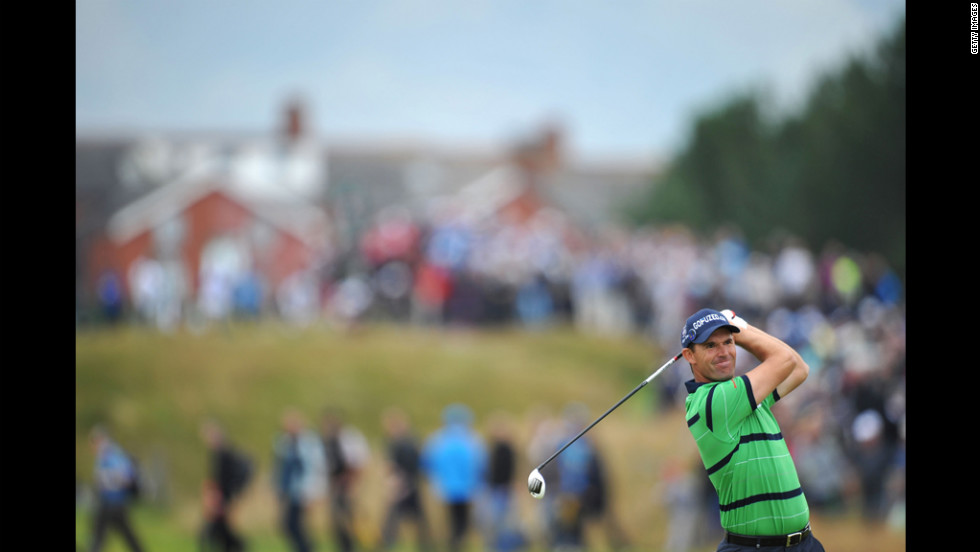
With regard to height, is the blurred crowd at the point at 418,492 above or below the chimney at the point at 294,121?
below

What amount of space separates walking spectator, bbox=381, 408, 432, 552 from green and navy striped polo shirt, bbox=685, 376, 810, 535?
9666 millimetres

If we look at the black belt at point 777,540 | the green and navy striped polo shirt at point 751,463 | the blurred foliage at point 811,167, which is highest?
the blurred foliage at point 811,167

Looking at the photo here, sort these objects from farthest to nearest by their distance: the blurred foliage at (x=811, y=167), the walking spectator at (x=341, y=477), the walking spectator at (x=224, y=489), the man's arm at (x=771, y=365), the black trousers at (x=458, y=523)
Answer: the blurred foliage at (x=811, y=167) → the black trousers at (x=458, y=523) → the walking spectator at (x=341, y=477) → the walking spectator at (x=224, y=489) → the man's arm at (x=771, y=365)

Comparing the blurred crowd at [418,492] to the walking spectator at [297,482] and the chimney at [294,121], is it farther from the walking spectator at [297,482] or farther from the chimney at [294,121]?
the chimney at [294,121]

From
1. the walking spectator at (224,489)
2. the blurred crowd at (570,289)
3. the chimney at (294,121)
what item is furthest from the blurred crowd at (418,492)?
the chimney at (294,121)

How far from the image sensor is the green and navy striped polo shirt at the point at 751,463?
4.38m

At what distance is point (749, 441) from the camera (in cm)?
441

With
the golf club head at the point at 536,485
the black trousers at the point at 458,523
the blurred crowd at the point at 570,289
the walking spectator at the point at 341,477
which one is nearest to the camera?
the golf club head at the point at 536,485

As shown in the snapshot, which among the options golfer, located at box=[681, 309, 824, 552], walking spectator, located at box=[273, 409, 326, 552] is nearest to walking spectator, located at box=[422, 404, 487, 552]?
walking spectator, located at box=[273, 409, 326, 552]

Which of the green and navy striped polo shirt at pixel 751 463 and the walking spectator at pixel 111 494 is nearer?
the green and navy striped polo shirt at pixel 751 463

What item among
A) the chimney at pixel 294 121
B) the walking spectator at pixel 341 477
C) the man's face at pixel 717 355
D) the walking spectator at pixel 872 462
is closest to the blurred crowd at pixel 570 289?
the walking spectator at pixel 341 477

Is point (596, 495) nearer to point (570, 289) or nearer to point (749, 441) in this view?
point (749, 441)
